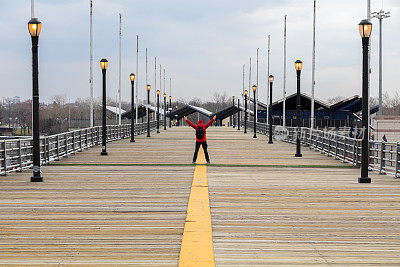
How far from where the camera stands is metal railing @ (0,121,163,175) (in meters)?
14.9

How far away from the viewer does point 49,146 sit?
777 inches

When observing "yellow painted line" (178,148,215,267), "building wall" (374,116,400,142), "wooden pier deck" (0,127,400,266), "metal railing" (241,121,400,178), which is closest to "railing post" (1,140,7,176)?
"wooden pier deck" (0,127,400,266)

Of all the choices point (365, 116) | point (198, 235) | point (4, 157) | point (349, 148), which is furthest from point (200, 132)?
point (198, 235)

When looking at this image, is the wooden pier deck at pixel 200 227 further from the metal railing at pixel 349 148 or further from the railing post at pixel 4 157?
the metal railing at pixel 349 148

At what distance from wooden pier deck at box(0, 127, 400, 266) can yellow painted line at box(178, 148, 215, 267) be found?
7 cm

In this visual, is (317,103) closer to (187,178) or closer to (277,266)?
(187,178)

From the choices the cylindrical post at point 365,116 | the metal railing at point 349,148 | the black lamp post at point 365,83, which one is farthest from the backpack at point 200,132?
the black lamp post at point 365,83

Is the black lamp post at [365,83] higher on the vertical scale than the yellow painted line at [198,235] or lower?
higher

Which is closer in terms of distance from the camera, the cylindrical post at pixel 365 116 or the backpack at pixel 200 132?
the cylindrical post at pixel 365 116

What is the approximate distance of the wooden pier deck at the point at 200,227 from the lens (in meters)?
6.13

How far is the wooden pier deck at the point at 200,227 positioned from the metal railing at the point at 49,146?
0.91 meters

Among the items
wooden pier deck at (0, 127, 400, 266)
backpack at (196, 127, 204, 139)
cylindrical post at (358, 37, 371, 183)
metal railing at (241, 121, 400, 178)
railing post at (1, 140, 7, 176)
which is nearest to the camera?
wooden pier deck at (0, 127, 400, 266)

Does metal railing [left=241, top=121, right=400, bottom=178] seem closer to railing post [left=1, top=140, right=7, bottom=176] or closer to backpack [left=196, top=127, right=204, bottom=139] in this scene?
backpack [left=196, top=127, right=204, bottom=139]

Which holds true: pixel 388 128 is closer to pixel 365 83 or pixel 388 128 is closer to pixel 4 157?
pixel 365 83
